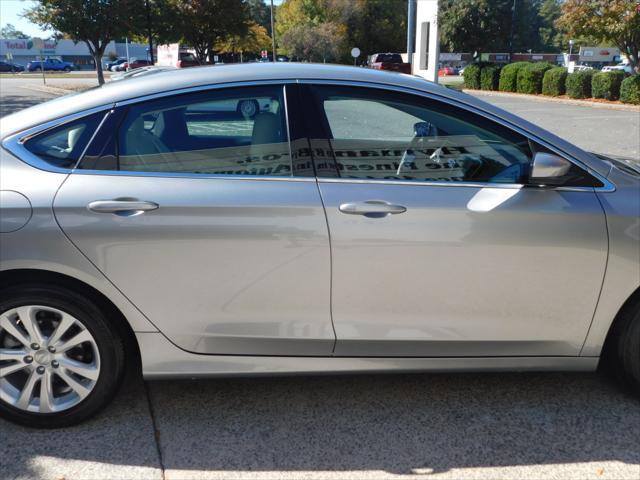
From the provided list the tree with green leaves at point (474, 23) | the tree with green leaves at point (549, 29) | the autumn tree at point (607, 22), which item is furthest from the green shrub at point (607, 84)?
the tree with green leaves at point (549, 29)

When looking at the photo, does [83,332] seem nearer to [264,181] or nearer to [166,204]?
[166,204]

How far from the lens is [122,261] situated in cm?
267

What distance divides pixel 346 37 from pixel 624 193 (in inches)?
2251

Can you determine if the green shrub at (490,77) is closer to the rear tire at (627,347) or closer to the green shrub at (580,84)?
the green shrub at (580,84)

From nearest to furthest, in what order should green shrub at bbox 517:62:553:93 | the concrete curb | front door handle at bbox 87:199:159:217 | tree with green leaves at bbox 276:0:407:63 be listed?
front door handle at bbox 87:199:159:217
the concrete curb
green shrub at bbox 517:62:553:93
tree with green leaves at bbox 276:0:407:63

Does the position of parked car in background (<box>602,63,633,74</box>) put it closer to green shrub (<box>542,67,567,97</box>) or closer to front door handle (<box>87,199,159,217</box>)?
green shrub (<box>542,67,567,97</box>)

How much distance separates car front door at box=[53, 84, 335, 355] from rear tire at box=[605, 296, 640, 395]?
138 centimetres

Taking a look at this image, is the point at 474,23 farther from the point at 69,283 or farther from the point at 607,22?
the point at 69,283

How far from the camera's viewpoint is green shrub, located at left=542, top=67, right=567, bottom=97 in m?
24.8

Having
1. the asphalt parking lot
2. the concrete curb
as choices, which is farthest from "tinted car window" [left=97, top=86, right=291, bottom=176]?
the concrete curb

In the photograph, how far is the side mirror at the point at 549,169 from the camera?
269 cm

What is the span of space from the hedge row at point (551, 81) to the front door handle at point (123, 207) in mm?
22463

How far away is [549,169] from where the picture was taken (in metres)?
2.69

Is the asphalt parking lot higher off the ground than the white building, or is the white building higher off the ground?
the white building
